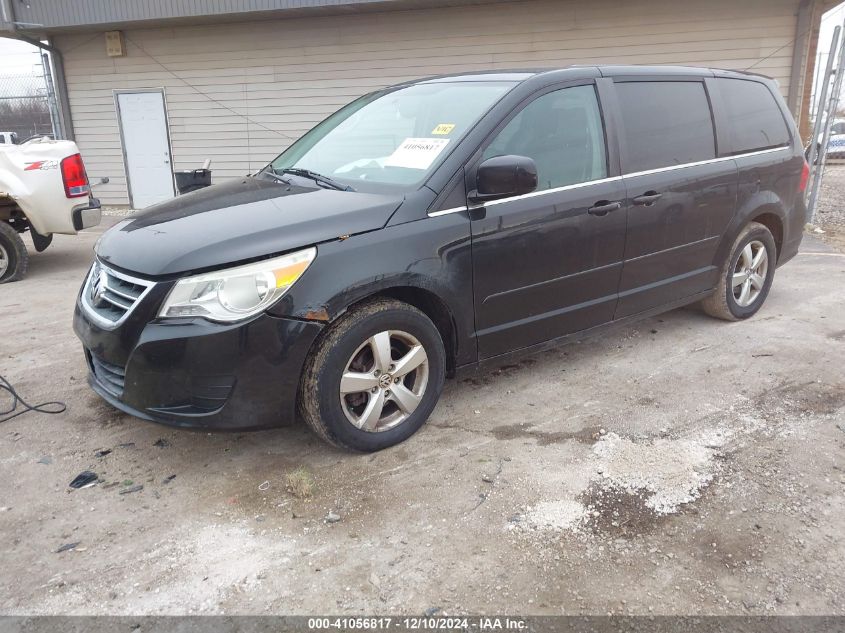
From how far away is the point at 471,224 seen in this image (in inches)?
126

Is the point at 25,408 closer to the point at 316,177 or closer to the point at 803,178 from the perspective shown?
the point at 316,177

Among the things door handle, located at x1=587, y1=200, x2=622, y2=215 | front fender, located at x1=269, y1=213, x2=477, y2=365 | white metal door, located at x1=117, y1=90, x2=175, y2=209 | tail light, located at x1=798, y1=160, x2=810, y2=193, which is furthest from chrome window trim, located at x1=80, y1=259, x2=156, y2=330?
white metal door, located at x1=117, y1=90, x2=175, y2=209

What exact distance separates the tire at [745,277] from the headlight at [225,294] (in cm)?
341

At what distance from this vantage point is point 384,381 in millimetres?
3066

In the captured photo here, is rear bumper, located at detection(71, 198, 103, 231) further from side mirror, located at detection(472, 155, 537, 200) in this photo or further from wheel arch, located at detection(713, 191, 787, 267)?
wheel arch, located at detection(713, 191, 787, 267)

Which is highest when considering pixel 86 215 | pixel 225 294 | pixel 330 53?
pixel 330 53

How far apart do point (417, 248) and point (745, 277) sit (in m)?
3.06

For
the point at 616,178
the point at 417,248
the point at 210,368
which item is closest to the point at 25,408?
the point at 210,368

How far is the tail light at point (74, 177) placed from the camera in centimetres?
668

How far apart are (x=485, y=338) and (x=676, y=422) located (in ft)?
3.61

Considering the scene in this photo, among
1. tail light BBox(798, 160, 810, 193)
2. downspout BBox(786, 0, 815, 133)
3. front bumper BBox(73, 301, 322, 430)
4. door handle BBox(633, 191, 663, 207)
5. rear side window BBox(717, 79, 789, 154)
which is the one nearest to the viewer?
front bumper BBox(73, 301, 322, 430)

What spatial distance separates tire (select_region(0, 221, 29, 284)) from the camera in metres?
6.68

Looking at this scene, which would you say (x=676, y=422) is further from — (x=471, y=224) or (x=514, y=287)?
(x=471, y=224)

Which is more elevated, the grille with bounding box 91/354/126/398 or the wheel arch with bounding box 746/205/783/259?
the wheel arch with bounding box 746/205/783/259
